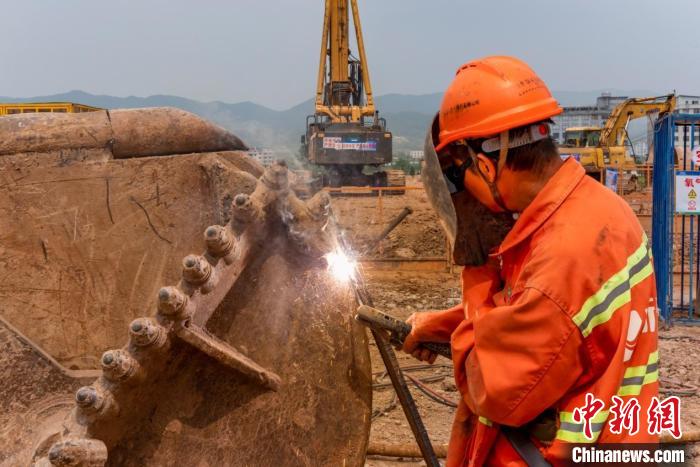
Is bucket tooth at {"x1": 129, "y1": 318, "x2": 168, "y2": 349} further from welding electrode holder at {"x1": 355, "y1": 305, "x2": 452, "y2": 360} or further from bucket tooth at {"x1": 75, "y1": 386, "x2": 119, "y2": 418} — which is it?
welding electrode holder at {"x1": 355, "y1": 305, "x2": 452, "y2": 360}

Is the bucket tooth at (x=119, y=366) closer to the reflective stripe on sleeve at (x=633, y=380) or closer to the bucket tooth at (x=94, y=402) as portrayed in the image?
the bucket tooth at (x=94, y=402)

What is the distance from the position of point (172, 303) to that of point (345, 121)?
73.6ft

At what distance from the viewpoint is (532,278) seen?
164cm

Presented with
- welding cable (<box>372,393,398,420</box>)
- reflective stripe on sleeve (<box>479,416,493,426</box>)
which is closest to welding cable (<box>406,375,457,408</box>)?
welding cable (<box>372,393,398,420</box>)

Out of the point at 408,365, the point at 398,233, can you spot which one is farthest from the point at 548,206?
the point at 398,233

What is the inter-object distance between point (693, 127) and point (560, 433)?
289 inches

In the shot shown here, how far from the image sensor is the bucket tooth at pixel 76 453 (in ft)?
5.49

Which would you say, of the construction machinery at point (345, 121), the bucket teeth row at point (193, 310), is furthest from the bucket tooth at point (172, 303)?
the construction machinery at point (345, 121)

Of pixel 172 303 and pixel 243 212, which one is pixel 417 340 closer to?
pixel 243 212

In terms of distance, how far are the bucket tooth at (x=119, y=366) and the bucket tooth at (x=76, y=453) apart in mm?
182

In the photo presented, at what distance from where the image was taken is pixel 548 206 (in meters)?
1.77

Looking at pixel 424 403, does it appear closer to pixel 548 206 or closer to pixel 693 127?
pixel 548 206

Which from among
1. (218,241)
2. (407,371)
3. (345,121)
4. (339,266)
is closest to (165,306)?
(218,241)

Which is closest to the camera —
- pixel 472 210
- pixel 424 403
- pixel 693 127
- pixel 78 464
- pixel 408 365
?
pixel 78 464
